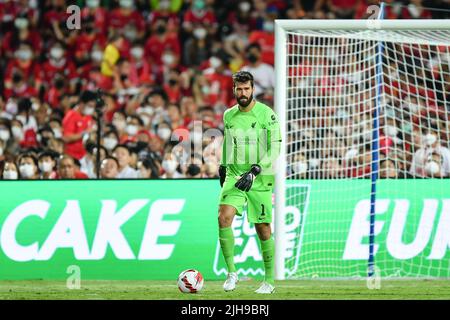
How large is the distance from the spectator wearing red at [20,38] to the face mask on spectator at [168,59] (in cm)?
229

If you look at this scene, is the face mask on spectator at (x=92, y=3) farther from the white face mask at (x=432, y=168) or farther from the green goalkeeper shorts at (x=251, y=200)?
the green goalkeeper shorts at (x=251, y=200)

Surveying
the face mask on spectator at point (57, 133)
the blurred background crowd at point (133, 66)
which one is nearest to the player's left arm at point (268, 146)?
the blurred background crowd at point (133, 66)

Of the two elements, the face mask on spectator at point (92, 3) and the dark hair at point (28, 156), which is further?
the face mask on spectator at point (92, 3)

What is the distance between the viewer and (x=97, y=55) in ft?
64.5

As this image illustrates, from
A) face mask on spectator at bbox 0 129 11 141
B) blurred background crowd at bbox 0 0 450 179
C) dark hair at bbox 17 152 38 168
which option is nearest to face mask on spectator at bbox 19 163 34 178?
dark hair at bbox 17 152 38 168

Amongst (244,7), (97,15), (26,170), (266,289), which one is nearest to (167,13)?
(97,15)

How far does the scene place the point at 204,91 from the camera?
18.5 m

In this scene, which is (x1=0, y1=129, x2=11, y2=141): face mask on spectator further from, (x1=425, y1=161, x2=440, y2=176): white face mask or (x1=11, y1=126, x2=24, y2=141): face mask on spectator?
(x1=425, y1=161, x2=440, y2=176): white face mask

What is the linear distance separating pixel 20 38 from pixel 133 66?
232 cm

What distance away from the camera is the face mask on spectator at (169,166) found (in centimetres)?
1463

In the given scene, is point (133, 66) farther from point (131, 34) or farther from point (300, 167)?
point (300, 167)


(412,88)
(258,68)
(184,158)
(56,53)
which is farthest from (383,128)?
(56,53)

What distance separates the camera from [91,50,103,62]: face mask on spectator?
19578mm

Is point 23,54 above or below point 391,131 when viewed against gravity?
above
